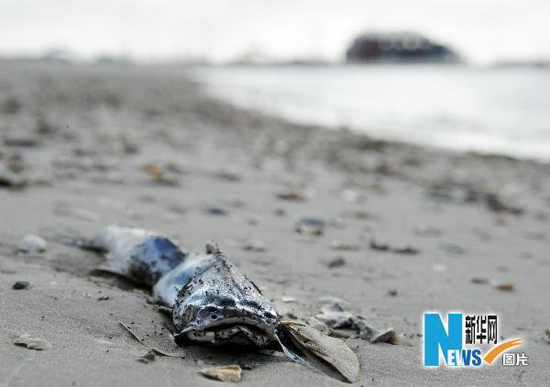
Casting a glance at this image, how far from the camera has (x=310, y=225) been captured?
207 inches

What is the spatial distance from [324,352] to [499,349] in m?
0.99

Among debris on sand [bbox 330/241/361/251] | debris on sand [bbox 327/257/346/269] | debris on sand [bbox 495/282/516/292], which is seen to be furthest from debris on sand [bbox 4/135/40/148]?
debris on sand [bbox 495/282/516/292]

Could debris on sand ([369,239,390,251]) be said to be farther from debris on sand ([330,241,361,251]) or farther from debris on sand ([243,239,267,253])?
debris on sand ([243,239,267,253])

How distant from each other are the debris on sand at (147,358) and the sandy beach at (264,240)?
2cm

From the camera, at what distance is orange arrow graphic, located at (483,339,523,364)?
282cm

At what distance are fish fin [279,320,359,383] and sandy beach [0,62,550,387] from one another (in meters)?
0.07

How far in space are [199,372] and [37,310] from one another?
0.88 meters

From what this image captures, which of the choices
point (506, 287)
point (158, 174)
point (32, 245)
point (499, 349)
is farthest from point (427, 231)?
point (32, 245)

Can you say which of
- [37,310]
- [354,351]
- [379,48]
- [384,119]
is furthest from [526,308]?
[379,48]

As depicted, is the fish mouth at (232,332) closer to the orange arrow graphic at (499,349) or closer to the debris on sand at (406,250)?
the orange arrow graphic at (499,349)

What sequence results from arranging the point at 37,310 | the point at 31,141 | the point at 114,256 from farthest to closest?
1. the point at 31,141
2. the point at 114,256
3. the point at 37,310

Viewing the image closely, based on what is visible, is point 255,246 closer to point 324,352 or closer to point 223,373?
point 324,352

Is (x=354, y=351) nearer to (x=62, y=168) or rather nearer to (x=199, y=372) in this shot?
(x=199, y=372)

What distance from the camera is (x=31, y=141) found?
737 cm
